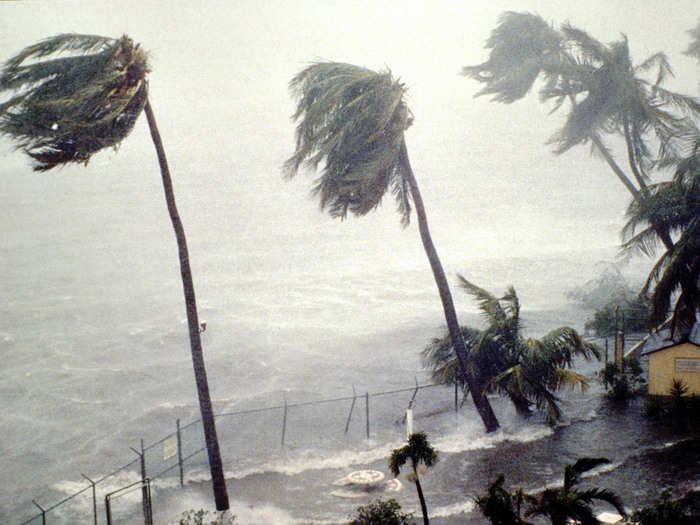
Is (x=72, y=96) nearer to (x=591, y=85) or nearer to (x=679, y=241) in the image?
(x=679, y=241)

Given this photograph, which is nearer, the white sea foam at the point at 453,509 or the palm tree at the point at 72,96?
the palm tree at the point at 72,96

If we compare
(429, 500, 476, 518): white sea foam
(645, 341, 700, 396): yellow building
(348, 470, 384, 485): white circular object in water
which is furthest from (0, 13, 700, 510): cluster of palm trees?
(429, 500, 476, 518): white sea foam

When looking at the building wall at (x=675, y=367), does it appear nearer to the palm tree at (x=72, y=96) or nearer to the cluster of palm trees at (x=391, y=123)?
the cluster of palm trees at (x=391, y=123)

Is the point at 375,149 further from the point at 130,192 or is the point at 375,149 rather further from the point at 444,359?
the point at 130,192

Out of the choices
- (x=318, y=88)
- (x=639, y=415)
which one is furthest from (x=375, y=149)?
(x=639, y=415)

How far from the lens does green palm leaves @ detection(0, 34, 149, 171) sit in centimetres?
1084

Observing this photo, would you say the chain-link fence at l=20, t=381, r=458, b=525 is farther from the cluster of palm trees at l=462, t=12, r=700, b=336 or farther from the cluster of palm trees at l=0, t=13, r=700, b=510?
the cluster of palm trees at l=462, t=12, r=700, b=336

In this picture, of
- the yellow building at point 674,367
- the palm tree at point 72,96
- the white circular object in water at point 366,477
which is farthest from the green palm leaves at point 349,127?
the yellow building at point 674,367

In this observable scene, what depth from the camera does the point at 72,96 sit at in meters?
10.8

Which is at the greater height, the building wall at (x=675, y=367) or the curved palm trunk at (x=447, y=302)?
the curved palm trunk at (x=447, y=302)

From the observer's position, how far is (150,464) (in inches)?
892

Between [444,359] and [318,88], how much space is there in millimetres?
9788

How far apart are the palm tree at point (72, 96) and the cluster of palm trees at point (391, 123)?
0.07 ft

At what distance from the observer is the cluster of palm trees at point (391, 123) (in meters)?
11.1
